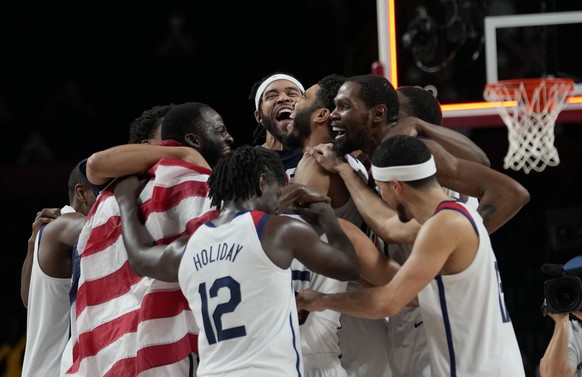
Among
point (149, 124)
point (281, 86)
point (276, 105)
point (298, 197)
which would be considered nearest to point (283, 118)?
point (276, 105)

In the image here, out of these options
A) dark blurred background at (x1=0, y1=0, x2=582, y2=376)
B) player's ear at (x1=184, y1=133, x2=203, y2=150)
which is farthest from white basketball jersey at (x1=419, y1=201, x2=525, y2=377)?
dark blurred background at (x1=0, y1=0, x2=582, y2=376)

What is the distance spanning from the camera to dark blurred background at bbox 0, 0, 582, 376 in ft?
35.8

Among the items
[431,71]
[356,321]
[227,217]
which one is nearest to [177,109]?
[227,217]

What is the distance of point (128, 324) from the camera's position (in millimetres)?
4332

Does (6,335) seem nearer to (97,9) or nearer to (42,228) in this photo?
(97,9)

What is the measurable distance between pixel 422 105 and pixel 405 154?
112 cm

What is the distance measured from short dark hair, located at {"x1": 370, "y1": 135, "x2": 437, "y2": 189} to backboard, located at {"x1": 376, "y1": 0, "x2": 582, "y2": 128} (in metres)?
4.26

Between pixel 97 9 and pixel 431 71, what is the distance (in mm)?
5381

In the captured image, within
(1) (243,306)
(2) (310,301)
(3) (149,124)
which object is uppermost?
(3) (149,124)

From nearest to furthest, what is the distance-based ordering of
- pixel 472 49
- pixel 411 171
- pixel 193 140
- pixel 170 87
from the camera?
pixel 411 171
pixel 193 140
pixel 472 49
pixel 170 87

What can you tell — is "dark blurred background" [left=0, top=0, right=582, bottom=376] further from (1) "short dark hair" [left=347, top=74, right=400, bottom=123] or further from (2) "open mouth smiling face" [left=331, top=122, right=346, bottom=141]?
(2) "open mouth smiling face" [left=331, top=122, right=346, bottom=141]

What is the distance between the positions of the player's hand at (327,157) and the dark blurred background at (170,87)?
6.45 meters

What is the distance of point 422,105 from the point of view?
4.98 m

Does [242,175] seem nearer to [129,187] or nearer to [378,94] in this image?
[129,187]
